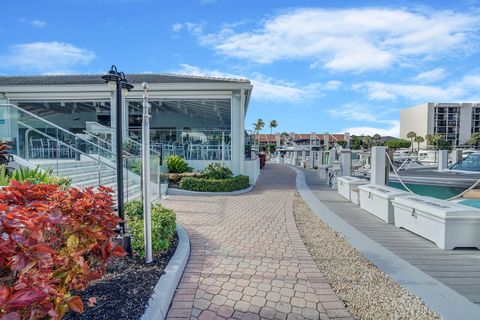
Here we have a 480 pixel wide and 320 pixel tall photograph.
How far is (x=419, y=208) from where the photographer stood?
5426mm

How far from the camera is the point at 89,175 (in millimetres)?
9375

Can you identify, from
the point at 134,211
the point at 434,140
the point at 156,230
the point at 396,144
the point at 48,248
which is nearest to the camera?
the point at 48,248

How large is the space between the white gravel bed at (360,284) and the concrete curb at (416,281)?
0.10 metres

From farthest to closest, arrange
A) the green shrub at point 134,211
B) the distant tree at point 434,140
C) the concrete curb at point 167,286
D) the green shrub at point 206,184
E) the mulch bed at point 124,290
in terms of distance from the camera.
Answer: the distant tree at point 434,140 < the green shrub at point 206,184 < the green shrub at point 134,211 < the concrete curb at point 167,286 < the mulch bed at point 124,290

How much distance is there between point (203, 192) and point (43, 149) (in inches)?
210

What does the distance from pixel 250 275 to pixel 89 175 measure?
7583 mm

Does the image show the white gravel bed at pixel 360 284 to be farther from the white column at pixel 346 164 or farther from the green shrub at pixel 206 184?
the white column at pixel 346 164

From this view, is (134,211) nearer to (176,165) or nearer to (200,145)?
(176,165)

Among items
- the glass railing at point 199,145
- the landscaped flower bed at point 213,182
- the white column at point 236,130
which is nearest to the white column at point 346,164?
the landscaped flower bed at point 213,182

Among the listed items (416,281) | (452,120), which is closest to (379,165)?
(416,281)

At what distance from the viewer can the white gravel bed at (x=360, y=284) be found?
3.00m

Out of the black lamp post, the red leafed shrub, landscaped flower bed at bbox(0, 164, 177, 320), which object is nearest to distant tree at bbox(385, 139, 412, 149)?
the black lamp post

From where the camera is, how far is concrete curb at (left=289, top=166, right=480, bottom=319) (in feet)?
9.82

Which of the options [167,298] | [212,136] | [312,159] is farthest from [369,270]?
[312,159]
